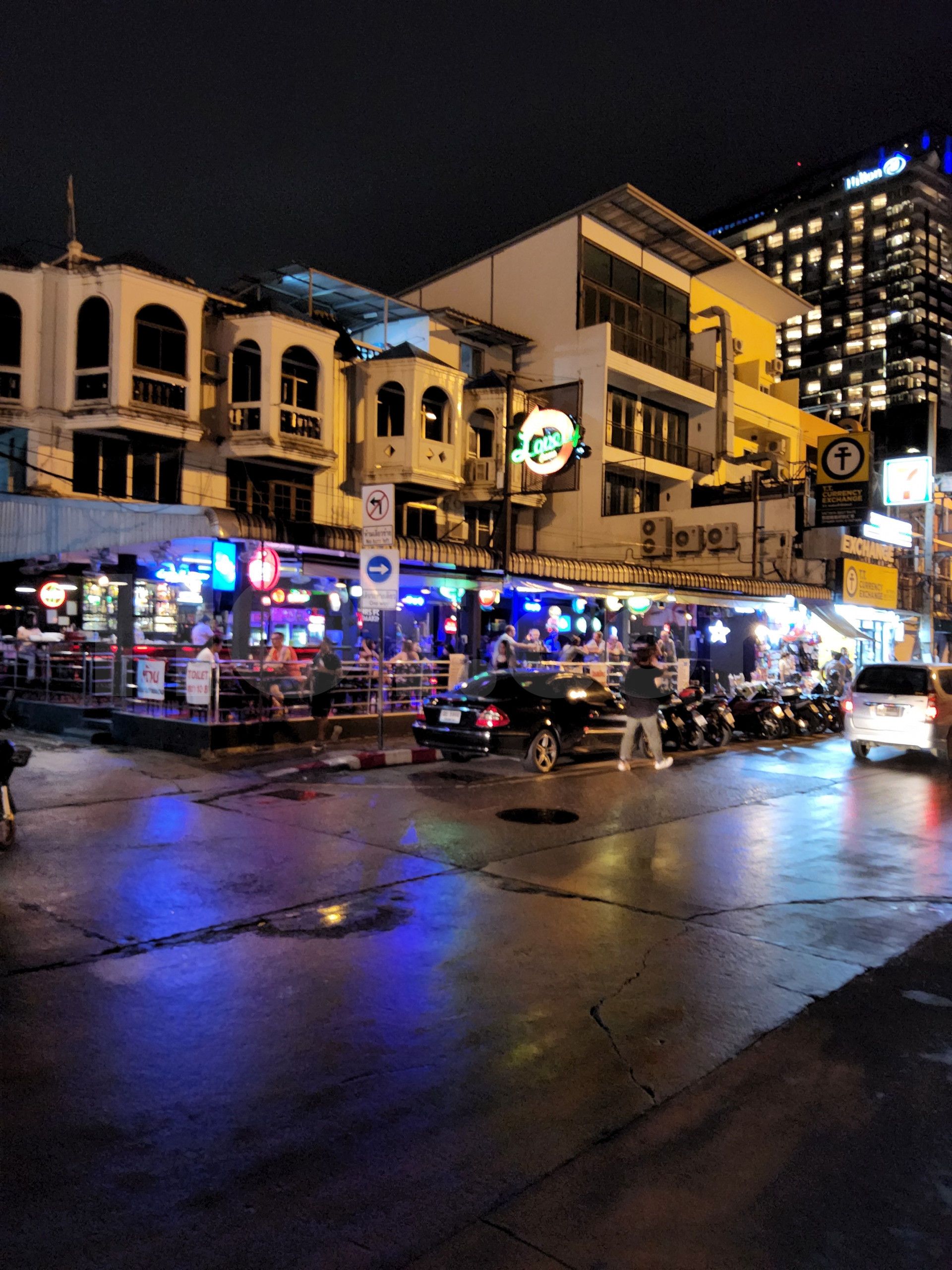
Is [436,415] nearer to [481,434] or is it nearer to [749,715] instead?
[481,434]

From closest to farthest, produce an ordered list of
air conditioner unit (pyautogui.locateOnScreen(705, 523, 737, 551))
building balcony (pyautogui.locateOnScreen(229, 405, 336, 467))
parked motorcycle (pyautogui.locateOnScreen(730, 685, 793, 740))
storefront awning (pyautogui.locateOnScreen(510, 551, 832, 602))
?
parked motorcycle (pyautogui.locateOnScreen(730, 685, 793, 740)) → storefront awning (pyautogui.locateOnScreen(510, 551, 832, 602)) → building balcony (pyautogui.locateOnScreen(229, 405, 336, 467)) → air conditioner unit (pyautogui.locateOnScreen(705, 523, 737, 551))

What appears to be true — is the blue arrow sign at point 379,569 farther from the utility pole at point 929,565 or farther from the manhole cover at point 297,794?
the utility pole at point 929,565

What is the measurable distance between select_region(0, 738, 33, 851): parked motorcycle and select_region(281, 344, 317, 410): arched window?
1703 centimetres

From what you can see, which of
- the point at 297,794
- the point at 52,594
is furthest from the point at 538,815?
the point at 52,594

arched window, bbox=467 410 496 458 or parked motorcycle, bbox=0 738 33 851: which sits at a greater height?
arched window, bbox=467 410 496 458

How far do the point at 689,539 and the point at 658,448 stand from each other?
4441 millimetres

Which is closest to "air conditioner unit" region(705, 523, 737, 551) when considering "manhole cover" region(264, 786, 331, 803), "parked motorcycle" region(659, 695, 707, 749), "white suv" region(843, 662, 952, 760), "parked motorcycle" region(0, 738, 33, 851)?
"parked motorcycle" region(659, 695, 707, 749)

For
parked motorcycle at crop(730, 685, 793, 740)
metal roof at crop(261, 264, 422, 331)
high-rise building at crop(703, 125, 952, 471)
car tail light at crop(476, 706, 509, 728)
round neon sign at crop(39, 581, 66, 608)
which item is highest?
high-rise building at crop(703, 125, 952, 471)

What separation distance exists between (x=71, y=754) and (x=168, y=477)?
10790mm

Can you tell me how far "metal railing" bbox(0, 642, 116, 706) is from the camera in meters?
16.1

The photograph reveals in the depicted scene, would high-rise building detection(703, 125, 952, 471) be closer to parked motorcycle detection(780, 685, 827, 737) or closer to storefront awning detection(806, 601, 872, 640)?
storefront awning detection(806, 601, 872, 640)

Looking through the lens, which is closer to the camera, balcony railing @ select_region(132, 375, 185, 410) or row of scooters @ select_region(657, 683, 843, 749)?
row of scooters @ select_region(657, 683, 843, 749)

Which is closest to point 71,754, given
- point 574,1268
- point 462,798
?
point 462,798

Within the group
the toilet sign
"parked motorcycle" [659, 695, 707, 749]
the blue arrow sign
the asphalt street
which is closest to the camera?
the asphalt street
